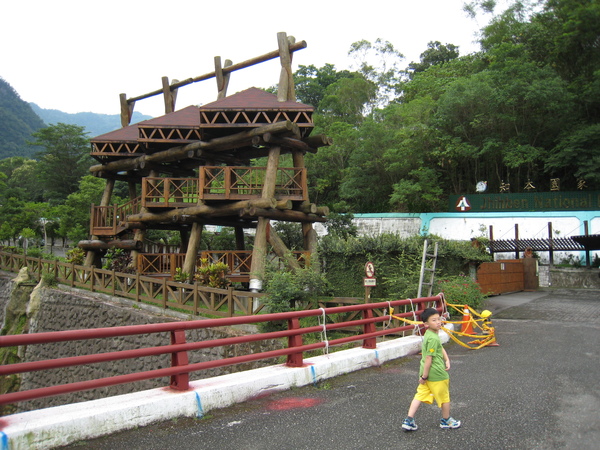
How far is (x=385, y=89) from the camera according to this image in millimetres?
53375

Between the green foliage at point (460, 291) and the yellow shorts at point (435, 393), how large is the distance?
10.5 m

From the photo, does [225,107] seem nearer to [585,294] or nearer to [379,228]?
[585,294]

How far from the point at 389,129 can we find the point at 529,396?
3701 centimetres

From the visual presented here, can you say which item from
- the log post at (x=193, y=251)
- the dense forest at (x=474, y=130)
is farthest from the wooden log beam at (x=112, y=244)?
the dense forest at (x=474, y=130)

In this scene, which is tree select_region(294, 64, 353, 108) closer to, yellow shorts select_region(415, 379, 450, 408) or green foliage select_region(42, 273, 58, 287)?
green foliage select_region(42, 273, 58, 287)

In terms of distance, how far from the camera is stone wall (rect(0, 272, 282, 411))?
49.3 ft

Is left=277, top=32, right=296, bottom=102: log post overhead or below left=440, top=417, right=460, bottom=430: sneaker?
overhead

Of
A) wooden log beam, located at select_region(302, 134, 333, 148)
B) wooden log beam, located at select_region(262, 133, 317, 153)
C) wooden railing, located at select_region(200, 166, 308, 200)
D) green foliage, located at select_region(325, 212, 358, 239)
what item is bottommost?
green foliage, located at select_region(325, 212, 358, 239)

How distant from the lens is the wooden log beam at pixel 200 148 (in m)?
17.9

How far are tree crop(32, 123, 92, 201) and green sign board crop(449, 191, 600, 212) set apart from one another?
42.4 meters

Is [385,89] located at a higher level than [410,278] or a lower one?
higher

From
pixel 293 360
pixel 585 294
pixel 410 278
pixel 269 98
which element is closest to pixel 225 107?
pixel 269 98

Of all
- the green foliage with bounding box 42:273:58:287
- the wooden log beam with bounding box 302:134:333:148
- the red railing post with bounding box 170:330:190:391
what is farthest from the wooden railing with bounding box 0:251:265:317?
the red railing post with bounding box 170:330:190:391

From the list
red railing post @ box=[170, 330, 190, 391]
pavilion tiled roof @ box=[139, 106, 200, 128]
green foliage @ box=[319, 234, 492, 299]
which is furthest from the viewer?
pavilion tiled roof @ box=[139, 106, 200, 128]
